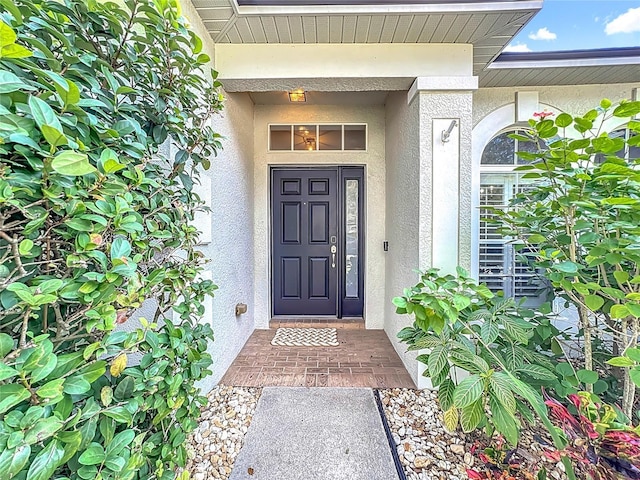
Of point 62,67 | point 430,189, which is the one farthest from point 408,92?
point 62,67

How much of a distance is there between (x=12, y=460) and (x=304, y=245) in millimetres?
3529

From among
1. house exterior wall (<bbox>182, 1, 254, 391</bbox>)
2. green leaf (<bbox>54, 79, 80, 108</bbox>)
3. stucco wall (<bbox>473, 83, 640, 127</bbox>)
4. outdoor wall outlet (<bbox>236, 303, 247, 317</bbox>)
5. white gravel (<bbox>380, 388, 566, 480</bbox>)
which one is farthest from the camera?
stucco wall (<bbox>473, 83, 640, 127</bbox>)

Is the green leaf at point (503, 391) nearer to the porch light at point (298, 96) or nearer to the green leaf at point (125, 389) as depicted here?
the green leaf at point (125, 389)

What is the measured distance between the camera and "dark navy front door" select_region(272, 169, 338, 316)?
13.2 ft

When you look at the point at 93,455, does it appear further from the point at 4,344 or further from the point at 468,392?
the point at 468,392

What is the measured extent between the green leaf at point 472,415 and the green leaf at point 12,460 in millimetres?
1423

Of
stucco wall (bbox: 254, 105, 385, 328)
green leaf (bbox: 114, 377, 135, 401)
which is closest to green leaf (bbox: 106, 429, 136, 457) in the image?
green leaf (bbox: 114, 377, 135, 401)

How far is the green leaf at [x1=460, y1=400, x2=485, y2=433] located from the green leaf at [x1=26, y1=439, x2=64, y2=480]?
1379 mm

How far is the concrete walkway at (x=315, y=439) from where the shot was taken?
1592mm

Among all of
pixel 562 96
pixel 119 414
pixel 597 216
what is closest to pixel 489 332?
pixel 597 216

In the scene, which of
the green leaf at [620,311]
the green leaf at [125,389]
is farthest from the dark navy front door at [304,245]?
the green leaf at [125,389]

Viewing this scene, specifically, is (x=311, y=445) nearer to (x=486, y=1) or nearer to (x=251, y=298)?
(x=251, y=298)

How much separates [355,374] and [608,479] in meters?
1.76

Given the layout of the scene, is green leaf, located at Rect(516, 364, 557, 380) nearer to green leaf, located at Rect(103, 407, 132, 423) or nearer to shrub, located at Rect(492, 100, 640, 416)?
shrub, located at Rect(492, 100, 640, 416)
